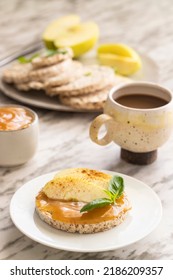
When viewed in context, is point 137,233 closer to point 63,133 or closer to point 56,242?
point 56,242

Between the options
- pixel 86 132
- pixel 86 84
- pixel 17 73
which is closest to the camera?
pixel 86 132

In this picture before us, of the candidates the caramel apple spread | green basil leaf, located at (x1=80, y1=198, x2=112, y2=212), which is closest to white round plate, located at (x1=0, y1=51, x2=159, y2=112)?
the caramel apple spread

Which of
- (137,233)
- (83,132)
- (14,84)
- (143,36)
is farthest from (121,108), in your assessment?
(143,36)

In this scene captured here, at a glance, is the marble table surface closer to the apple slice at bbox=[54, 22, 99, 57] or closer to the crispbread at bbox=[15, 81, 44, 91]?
the crispbread at bbox=[15, 81, 44, 91]

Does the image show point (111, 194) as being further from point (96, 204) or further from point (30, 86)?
point (30, 86)

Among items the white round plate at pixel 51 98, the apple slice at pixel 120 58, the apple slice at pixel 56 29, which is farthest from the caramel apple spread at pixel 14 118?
the apple slice at pixel 56 29

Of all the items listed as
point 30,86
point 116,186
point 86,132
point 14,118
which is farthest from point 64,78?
point 116,186
